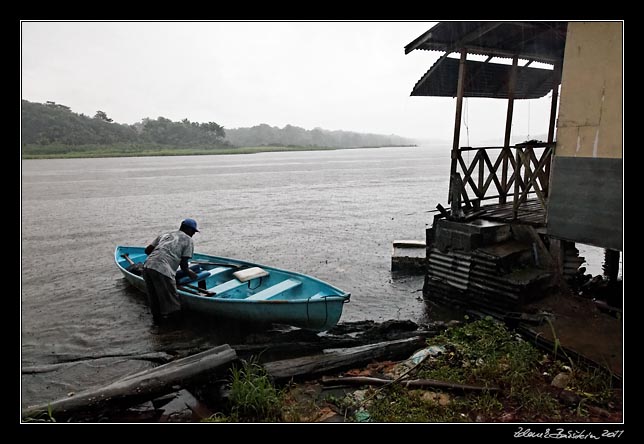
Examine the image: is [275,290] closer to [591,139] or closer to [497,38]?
[591,139]

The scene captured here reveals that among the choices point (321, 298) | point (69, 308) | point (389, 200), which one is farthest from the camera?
point (389, 200)

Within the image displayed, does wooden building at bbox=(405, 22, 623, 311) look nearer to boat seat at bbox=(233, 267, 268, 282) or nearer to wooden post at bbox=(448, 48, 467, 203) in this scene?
wooden post at bbox=(448, 48, 467, 203)

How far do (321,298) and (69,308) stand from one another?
686cm

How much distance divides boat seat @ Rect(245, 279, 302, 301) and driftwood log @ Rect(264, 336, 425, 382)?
222 cm

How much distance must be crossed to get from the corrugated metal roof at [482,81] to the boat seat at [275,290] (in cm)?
567

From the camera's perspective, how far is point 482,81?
11305 mm

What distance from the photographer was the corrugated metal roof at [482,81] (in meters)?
10.4

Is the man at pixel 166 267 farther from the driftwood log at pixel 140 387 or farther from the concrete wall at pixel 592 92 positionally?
the concrete wall at pixel 592 92

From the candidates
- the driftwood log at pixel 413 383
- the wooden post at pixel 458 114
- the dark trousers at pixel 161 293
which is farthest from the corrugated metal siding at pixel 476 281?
the dark trousers at pixel 161 293

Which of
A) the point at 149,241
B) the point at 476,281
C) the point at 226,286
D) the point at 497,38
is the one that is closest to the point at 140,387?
the point at 226,286

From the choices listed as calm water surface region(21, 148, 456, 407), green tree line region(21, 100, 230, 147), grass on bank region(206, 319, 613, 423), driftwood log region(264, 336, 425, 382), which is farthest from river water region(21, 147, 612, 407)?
green tree line region(21, 100, 230, 147)

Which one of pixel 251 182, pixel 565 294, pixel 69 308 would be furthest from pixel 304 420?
pixel 251 182

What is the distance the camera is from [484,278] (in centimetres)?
820
